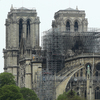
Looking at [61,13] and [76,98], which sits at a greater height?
[61,13]

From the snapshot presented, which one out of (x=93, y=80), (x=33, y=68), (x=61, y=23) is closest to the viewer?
(x=93, y=80)

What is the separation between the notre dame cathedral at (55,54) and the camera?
161500 mm

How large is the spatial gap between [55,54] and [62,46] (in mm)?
3247

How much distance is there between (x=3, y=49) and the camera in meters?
200

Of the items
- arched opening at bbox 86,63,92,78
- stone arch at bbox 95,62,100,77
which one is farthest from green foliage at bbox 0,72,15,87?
stone arch at bbox 95,62,100,77

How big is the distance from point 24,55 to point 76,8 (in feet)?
74.3

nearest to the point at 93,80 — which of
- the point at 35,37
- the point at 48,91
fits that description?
the point at 48,91

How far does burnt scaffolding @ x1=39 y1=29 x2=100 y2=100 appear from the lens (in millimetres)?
173500

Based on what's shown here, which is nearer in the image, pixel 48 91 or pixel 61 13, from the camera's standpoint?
pixel 48 91

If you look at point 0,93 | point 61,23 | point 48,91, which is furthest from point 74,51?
point 0,93

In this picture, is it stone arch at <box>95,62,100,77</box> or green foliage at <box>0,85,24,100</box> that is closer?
green foliage at <box>0,85,24,100</box>

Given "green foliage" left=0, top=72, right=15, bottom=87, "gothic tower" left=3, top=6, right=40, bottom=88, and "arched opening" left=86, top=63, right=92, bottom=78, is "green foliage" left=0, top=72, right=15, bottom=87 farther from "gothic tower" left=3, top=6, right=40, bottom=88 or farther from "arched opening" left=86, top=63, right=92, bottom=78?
"gothic tower" left=3, top=6, right=40, bottom=88

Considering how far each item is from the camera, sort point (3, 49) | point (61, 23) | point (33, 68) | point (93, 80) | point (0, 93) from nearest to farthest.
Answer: point (0, 93), point (93, 80), point (33, 68), point (61, 23), point (3, 49)

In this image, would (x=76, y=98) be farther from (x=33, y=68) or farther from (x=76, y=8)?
(x=76, y=8)
